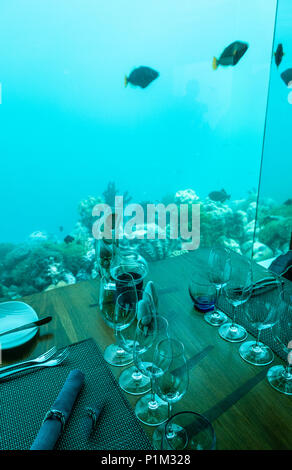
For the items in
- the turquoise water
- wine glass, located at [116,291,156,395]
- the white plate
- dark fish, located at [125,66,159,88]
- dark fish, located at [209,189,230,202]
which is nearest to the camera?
wine glass, located at [116,291,156,395]

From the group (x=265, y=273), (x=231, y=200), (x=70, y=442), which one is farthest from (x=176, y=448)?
(x=231, y=200)

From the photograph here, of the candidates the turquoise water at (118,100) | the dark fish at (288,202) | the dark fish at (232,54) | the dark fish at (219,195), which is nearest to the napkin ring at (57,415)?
the turquoise water at (118,100)

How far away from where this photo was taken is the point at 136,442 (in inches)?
23.6

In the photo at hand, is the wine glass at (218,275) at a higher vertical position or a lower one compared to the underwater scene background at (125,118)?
lower

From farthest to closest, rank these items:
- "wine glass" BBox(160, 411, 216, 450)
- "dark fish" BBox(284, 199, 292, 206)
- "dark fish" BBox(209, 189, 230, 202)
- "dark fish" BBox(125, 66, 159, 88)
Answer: "dark fish" BBox(209, 189, 230, 202)
"dark fish" BBox(284, 199, 292, 206)
"dark fish" BBox(125, 66, 159, 88)
"wine glass" BBox(160, 411, 216, 450)

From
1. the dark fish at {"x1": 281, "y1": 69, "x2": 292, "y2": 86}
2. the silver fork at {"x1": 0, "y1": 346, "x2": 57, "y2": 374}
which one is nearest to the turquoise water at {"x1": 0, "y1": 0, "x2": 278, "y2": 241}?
the dark fish at {"x1": 281, "y1": 69, "x2": 292, "y2": 86}

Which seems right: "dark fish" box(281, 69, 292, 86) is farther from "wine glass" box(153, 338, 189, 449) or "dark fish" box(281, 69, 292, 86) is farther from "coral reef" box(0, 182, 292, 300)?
"wine glass" box(153, 338, 189, 449)

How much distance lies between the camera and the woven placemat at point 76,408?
1.97 feet

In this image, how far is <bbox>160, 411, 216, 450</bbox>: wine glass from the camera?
58cm

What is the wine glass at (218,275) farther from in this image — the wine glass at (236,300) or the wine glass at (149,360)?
the wine glass at (149,360)

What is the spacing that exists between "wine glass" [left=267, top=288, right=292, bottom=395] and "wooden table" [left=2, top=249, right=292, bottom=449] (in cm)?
2

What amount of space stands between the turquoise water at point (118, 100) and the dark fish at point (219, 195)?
17.1 inches

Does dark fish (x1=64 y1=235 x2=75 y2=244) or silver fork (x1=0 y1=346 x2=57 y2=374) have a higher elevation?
silver fork (x1=0 y1=346 x2=57 y2=374)

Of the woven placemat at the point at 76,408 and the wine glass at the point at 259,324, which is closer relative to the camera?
the woven placemat at the point at 76,408
